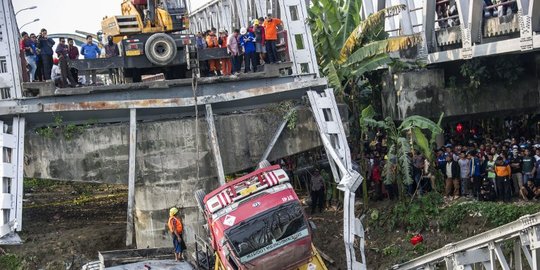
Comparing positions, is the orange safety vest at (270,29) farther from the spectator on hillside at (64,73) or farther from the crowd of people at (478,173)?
A: the spectator on hillside at (64,73)

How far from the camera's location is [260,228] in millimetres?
17125

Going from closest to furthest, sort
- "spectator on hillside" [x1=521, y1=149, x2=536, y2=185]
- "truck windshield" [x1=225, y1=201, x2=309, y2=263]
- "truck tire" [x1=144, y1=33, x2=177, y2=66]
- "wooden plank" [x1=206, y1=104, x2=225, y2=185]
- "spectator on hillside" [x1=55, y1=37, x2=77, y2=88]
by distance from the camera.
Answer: "truck windshield" [x1=225, y1=201, x2=309, y2=263] → "spectator on hillside" [x1=521, y1=149, x2=536, y2=185] → "spectator on hillside" [x1=55, y1=37, x2=77, y2=88] → "wooden plank" [x1=206, y1=104, x2=225, y2=185] → "truck tire" [x1=144, y1=33, x2=177, y2=66]

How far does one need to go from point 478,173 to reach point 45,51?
34.3 ft

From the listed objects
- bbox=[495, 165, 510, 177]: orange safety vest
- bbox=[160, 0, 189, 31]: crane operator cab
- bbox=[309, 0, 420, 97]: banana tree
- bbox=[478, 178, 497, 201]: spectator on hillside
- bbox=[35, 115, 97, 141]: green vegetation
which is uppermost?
bbox=[160, 0, 189, 31]: crane operator cab

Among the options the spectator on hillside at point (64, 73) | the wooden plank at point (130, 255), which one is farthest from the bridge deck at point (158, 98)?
the wooden plank at point (130, 255)

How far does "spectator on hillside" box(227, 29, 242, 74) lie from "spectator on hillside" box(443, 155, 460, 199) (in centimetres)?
570

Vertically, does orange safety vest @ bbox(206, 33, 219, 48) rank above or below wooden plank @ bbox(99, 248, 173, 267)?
above

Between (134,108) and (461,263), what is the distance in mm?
8522

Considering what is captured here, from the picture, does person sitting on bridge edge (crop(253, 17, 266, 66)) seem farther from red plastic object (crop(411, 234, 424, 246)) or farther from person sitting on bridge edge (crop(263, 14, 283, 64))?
red plastic object (crop(411, 234, 424, 246))

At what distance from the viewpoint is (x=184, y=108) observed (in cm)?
2105

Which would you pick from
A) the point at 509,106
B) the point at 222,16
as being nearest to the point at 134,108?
the point at 509,106

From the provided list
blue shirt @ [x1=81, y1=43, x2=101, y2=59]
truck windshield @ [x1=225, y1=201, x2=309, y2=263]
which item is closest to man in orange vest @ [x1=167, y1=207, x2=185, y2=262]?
truck windshield @ [x1=225, y1=201, x2=309, y2=263]

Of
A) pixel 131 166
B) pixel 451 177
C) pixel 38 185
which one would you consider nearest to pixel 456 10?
pixel 451 177

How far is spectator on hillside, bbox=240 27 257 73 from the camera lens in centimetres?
2275
